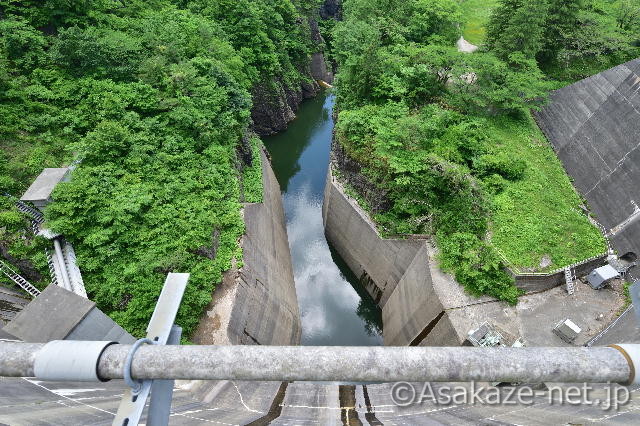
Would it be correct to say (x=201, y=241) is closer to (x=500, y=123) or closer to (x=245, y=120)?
(x=245, y=120)

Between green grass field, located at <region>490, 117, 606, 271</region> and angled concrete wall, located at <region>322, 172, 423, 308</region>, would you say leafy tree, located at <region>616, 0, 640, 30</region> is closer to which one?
green grass field, located at <region>490, 117, 606, 271</region>

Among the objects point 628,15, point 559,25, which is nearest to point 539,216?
point 559,25

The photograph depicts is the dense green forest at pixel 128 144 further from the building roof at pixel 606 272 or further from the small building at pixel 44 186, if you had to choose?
the building roof at pixel 606 272

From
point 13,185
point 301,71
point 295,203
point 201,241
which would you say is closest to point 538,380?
point 201,241

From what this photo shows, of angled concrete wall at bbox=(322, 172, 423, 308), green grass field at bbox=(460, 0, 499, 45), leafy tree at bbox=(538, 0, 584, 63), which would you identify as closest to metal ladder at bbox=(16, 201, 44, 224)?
angled concrete wall at bbox=(322, 172, 423, 308)

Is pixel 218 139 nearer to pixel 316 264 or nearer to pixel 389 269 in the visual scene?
pixel 316 264

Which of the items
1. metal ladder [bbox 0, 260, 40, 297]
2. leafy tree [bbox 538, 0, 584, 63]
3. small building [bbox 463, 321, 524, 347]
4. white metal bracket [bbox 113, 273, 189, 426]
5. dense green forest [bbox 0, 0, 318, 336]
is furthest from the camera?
leafy tree [bbox 538, 0, 584, 63]
